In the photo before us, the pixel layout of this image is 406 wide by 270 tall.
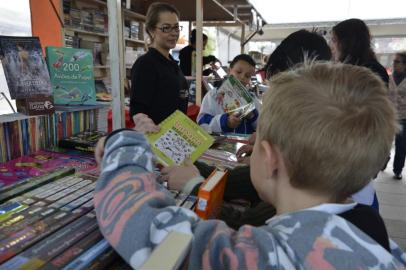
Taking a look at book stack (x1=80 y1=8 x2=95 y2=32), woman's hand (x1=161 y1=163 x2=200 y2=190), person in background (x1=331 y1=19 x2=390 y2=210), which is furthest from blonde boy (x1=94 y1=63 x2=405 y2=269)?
book stack (x1=80 y1=8 x2=95 y2=32)

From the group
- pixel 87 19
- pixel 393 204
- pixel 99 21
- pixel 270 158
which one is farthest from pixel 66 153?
pixel 99 21

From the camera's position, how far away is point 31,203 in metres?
0.75

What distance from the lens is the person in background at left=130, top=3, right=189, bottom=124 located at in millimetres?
1697

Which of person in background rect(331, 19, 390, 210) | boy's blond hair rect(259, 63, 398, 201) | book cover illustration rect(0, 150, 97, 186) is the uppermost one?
person in background rect(331, 19, 390, 210)

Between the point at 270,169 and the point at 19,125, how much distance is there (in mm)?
915

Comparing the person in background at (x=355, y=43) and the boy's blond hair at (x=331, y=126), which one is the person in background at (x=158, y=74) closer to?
the person in background at (x=355, y=43)

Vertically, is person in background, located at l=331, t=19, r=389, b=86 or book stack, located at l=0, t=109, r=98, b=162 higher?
person in background, located at l=331, t=19, r=389, b=86

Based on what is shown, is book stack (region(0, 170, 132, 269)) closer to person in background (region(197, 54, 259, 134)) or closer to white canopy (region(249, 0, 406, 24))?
person in background (region(197, 54, 259, 134))

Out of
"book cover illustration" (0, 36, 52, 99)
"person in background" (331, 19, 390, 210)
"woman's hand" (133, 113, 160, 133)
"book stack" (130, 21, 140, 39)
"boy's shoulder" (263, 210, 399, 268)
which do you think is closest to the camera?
"boy's shoulder" (263, 210, 399, 268)

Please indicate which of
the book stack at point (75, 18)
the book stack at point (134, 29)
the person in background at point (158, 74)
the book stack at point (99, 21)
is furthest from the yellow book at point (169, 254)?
the book stack at point (134, 29)

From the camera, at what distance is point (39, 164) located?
1.07 metres

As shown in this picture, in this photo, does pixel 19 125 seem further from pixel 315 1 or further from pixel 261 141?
→ pixel 315 1

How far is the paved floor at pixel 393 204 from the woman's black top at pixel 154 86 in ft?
6.43

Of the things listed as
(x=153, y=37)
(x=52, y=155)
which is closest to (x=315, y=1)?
(x=153, y=37)
